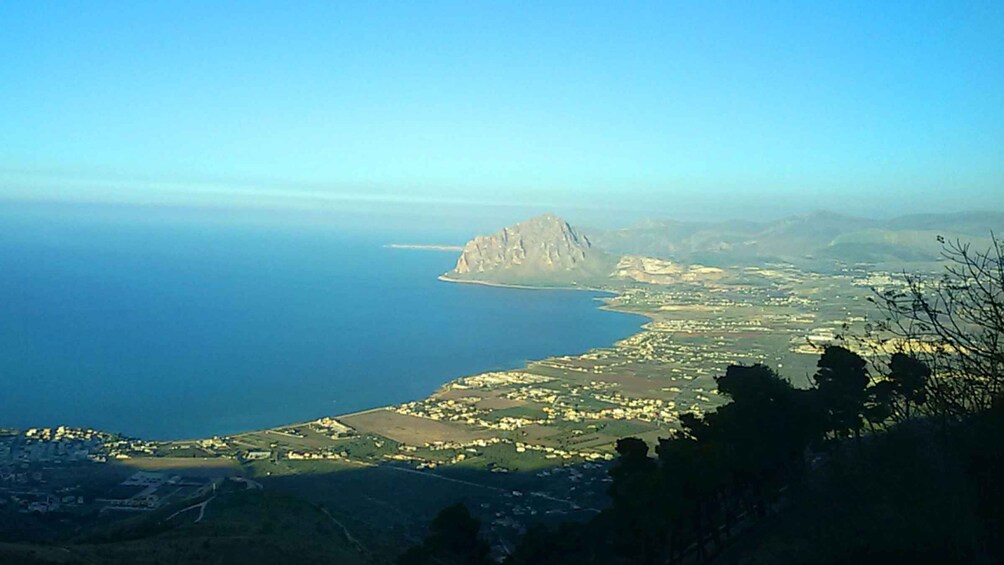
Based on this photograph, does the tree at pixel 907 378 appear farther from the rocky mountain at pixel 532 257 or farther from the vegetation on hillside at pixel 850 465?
the rocky mountain at pixel 532 257

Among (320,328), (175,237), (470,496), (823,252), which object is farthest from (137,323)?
(175,237)

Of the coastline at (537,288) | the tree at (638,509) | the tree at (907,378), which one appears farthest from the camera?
the coastline at (537,288)

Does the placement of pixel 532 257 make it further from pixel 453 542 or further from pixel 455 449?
pixel 453 542

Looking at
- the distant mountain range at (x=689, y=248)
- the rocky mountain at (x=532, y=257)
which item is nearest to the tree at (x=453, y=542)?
the distant mountain range at (x=689, y=248)

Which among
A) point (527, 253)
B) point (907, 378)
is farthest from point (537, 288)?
point (907, 378)

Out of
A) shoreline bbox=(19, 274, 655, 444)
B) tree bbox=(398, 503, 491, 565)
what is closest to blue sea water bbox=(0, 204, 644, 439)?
shoreline bbox=(19, 274, 655, 444)

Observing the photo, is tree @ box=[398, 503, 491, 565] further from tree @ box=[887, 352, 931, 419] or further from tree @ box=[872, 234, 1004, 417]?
tree @ box=[872, 234, 1004, 417]

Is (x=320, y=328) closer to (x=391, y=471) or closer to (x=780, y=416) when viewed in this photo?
(x=391, y=471)
